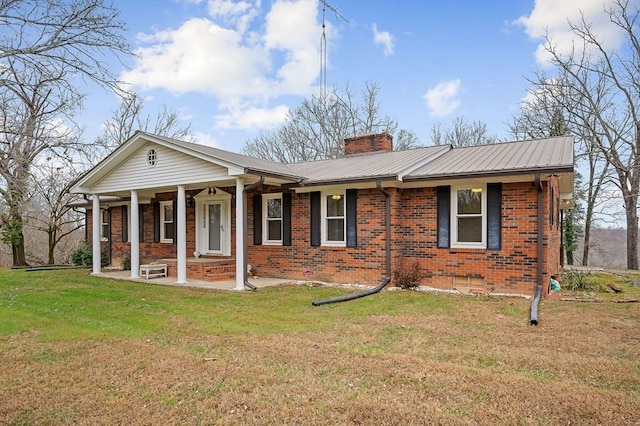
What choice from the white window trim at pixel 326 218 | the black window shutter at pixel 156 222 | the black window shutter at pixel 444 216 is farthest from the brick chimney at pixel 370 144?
the black window shutter at pixel 156 222

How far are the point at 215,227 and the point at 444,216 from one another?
7186 millimetres

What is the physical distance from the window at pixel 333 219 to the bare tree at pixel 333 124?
15767mm

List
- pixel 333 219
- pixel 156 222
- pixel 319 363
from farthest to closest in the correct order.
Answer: pixel 156 222 → pixel 333 219 → pixel 319 363

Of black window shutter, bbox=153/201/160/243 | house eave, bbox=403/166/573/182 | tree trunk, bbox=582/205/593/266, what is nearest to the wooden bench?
black window shutter, bbox=153/201/160/243

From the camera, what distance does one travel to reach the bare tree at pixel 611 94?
18828 mm

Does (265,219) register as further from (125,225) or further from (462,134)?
(462,134)

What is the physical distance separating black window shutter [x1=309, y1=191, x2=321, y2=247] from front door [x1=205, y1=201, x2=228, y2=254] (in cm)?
322

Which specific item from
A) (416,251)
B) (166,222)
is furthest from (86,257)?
(416,251)

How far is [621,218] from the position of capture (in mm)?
21641

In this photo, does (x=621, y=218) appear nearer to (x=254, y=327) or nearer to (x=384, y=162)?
(x=384, y=162)

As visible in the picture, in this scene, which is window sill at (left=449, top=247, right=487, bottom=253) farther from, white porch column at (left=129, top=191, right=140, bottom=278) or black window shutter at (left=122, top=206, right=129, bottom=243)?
black window shutter at (left=122, top=206, right=129, bottom=243)

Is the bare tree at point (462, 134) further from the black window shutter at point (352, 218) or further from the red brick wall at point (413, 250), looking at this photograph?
the black window shutter at point (352, 218)

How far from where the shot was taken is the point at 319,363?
453cm

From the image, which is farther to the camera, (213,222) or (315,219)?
(213,222)
